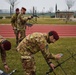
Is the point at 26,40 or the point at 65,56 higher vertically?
the point at 26,40

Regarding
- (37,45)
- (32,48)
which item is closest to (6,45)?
(32,48)

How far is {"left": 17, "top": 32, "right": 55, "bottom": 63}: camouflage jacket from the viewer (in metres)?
7.40

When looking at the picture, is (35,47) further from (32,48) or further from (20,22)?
(20,22)

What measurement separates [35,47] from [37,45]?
142 millimetres

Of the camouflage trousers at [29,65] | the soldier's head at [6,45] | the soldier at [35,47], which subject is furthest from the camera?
the camouflage trousers at [29,65]

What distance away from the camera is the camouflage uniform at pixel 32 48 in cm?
742

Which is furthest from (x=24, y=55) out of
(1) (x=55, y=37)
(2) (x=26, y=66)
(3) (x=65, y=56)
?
(3) (x=65, y=56)

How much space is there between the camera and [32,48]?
778cm

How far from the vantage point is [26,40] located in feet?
25.7

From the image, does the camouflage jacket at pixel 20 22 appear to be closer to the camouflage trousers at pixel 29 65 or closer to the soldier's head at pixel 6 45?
the camouflage trousers at pixel 29 65

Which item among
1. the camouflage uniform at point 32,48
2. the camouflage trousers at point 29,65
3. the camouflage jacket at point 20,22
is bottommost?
the camouflage trousers at point 29,65

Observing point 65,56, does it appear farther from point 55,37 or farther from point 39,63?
point 55,37

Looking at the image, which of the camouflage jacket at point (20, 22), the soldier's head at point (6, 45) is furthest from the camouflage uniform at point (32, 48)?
the camouflage jacket at point (20, 22)

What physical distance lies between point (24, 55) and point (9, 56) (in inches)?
254
